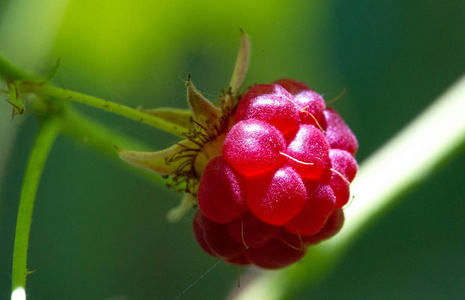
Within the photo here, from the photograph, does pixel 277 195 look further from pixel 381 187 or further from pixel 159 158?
pixel 381 187

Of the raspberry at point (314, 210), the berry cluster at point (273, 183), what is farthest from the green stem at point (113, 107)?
the raspberry at point (314, 210)

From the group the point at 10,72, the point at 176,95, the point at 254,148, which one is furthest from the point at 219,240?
the point at 176,95

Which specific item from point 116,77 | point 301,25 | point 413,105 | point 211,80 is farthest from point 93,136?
point 413,105

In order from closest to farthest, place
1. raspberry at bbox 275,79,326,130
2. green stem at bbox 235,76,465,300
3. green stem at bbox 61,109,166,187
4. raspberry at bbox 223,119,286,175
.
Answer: raspberry at bbox 223,119,286,175 < raspberry at bbox 275,79,326,130 < green stem at bbox 61,109,166,187 < green stem at bbox 235,76,465,300

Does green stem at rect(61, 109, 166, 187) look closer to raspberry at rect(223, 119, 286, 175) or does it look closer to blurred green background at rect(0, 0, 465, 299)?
blurred green background at rect(0, 0, 465, 299)

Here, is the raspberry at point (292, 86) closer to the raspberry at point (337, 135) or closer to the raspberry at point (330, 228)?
the raspberry at point (337, 135)

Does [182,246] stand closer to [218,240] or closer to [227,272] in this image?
[227,272]

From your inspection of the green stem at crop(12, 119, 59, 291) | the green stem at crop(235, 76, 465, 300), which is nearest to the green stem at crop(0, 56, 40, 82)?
the green stem at crop(12, 119, 59, 291)
